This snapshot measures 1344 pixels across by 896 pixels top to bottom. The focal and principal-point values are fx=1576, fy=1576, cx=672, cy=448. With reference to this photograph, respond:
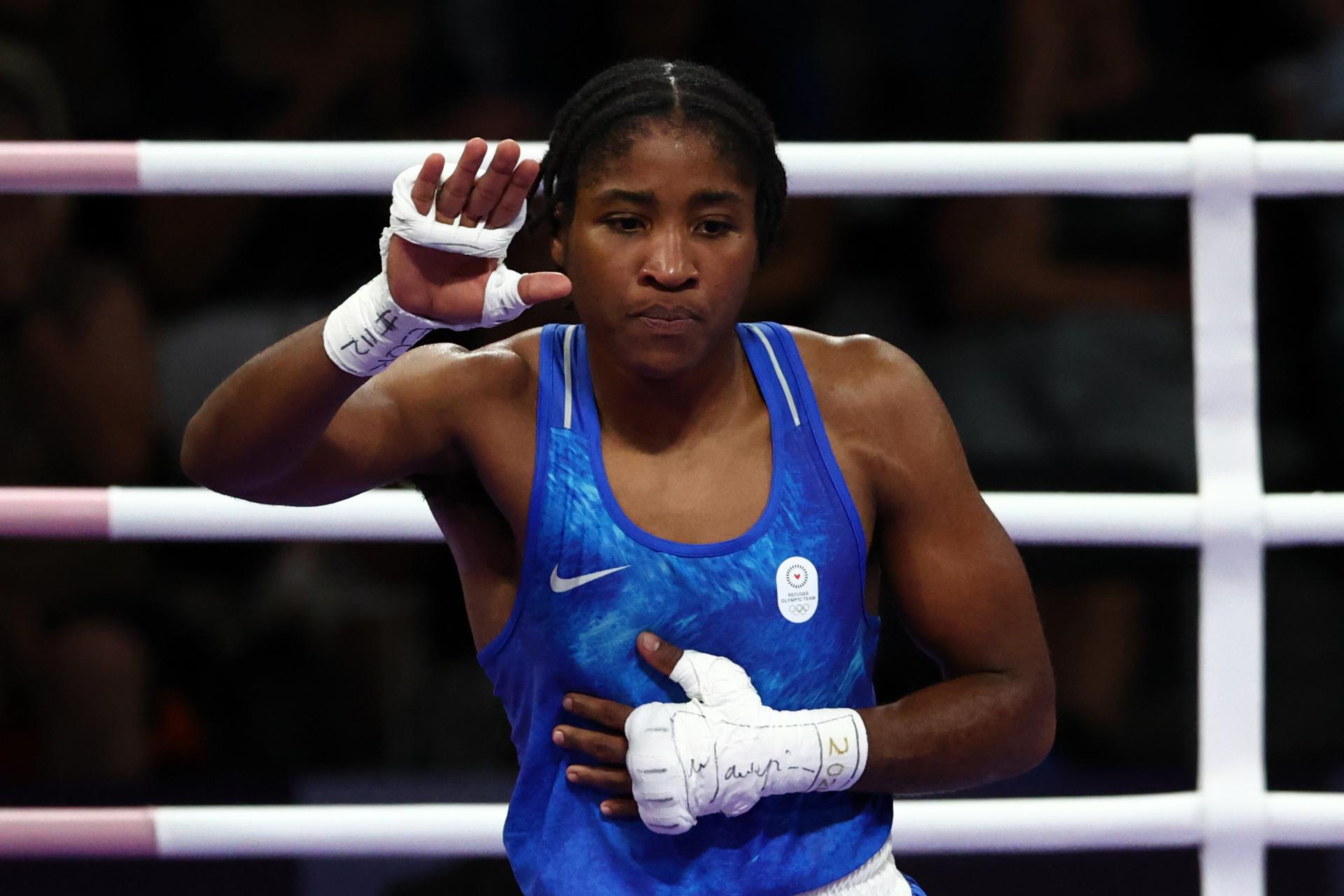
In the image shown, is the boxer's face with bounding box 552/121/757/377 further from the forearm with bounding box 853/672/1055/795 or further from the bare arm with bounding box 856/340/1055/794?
the forearm with bounding box 853/672/1055/795

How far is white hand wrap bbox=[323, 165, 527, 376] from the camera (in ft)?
4.14

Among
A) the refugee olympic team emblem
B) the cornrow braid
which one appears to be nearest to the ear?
the cornrow braid

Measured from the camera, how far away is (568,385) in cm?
150

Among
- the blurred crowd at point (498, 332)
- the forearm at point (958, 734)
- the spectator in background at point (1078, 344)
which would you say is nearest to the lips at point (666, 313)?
the forearm at point (958, 734)

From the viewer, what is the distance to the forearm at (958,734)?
57.0 inches

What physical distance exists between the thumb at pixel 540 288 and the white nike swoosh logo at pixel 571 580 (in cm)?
27

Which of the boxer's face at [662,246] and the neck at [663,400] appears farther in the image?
the neck at [663,400]

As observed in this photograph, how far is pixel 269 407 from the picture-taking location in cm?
134

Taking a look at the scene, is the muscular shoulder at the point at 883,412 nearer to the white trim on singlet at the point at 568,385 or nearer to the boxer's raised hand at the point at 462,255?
the white trim on singlet at the point at 568,385

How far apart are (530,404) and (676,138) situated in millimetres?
282

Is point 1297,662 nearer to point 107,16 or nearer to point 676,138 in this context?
point 676,138

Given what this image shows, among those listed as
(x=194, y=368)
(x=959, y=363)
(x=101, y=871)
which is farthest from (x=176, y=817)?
(x=959, y=363)

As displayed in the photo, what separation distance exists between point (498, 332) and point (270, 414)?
41.8 inches

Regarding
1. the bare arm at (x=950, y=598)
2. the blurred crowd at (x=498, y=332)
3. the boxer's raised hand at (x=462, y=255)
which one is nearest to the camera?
the boxer's raised hand at (x=462, y=255)
